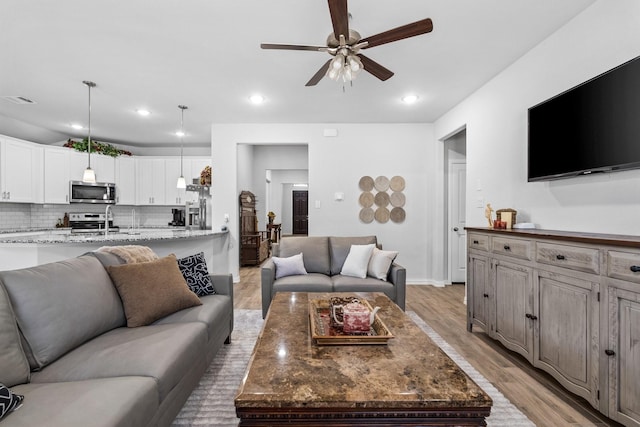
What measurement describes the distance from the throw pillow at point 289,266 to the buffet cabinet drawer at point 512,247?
6.38 feet

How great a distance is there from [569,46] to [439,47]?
3.13ft

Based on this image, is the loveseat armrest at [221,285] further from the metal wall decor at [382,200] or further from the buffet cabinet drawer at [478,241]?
the metal wall decor at [382,200]

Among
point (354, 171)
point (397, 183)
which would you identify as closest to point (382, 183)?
point (397, 183)

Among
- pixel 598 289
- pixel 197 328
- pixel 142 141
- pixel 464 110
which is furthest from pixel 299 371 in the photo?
pixel 142 141

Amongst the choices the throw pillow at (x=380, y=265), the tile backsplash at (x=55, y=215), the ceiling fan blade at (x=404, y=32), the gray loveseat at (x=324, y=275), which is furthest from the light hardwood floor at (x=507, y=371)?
the tile backsplash at (x=55, y=215)

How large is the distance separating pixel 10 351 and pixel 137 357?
0.46m

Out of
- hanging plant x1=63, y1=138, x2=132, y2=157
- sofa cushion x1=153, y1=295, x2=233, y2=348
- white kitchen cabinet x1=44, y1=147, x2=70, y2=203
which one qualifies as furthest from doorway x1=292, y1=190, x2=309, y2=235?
sofa cushion x1=153, y1=295, x2=233, y2=348

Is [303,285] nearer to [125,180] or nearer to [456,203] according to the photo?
[456,203]

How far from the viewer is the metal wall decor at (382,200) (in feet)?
16.9

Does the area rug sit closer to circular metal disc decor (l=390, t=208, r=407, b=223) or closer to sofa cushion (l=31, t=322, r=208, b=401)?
sofa cushion (l=31, t=322, r=208, b=401)

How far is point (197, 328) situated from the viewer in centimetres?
191

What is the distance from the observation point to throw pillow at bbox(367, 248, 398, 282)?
11.1 ft

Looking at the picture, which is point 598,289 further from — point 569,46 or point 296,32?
point 296,32

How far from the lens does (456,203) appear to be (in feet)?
16.9
